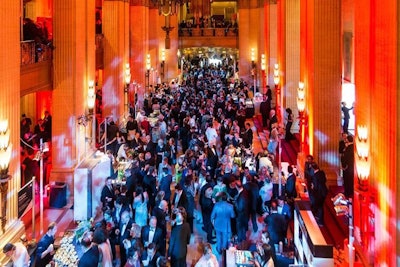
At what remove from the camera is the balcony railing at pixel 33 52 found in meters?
13.4

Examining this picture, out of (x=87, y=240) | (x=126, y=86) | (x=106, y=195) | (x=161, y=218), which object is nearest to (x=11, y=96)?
(x=106, y=195)

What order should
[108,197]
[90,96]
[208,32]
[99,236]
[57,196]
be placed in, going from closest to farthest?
1. [99,236]
2. [108,197]
3. [57,196]
4. [90,96]
5. [208,32]

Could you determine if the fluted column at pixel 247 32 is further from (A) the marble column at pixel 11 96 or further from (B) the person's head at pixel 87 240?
(B) the person's head at pixel 87 240

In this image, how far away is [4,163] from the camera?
389 inches

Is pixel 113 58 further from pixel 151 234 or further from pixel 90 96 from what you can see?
pixel 151 234

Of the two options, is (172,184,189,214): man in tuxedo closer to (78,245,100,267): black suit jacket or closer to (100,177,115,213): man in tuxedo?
(100,177,115,213): man in tuxedo

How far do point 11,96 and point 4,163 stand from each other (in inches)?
57.9

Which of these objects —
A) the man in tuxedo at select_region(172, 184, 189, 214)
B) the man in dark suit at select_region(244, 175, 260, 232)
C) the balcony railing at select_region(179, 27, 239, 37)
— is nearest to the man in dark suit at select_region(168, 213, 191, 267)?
the man in tuxedo at select_region(172, 184, 189, 214)

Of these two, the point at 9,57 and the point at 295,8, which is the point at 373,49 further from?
the point at 295,8

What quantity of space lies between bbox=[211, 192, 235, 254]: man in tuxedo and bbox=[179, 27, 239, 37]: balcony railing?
102ft

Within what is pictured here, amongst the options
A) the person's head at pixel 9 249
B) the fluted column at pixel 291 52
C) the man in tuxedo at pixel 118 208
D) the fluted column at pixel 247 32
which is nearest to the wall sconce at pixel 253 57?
the fluted column at pixel 247 32

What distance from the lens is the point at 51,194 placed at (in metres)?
14.2

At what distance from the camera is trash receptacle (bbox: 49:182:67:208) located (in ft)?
46.4

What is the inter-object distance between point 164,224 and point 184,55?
39.4 meters
